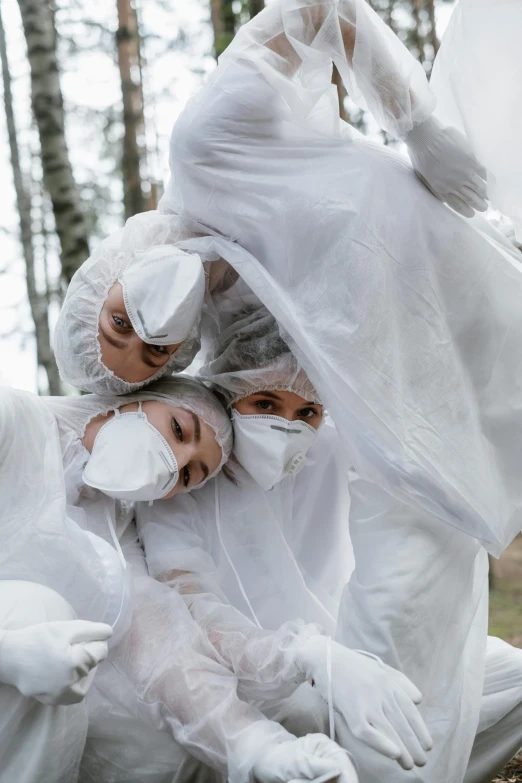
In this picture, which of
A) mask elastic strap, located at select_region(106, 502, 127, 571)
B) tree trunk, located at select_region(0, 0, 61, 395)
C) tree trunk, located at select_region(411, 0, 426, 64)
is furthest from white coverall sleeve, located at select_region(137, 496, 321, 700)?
tree trunk, located at select_region(411, 0, 426, 64)

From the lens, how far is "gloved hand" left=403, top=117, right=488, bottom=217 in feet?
7.40

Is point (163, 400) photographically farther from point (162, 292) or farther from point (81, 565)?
point (81, 565)

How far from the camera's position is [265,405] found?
2.49 metres

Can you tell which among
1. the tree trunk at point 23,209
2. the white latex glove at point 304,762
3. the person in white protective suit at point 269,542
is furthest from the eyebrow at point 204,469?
the tree trunk at point 23,209

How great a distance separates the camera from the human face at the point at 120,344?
7.75ft

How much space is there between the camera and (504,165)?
2281mm

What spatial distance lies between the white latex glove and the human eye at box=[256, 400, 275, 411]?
823 mm

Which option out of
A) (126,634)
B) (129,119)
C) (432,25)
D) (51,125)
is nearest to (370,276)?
(126,634)

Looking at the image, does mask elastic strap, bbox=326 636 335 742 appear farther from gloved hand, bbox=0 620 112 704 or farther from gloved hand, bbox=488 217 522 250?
gloved hand, bbox=488 217 522 250

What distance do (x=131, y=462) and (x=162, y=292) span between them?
410mm

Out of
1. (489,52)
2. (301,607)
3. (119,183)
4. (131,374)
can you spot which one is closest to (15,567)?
(131,374)

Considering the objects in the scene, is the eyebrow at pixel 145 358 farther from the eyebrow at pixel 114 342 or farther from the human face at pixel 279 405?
the human face at pixel 279 405

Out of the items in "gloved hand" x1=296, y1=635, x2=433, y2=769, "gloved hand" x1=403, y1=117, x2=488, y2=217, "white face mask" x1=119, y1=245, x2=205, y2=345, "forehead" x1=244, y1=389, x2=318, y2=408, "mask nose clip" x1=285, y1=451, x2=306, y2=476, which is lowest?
"gloved hand" x1=296, y1=635, x2=433, y2=769

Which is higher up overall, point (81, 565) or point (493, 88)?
point (493, 88)
